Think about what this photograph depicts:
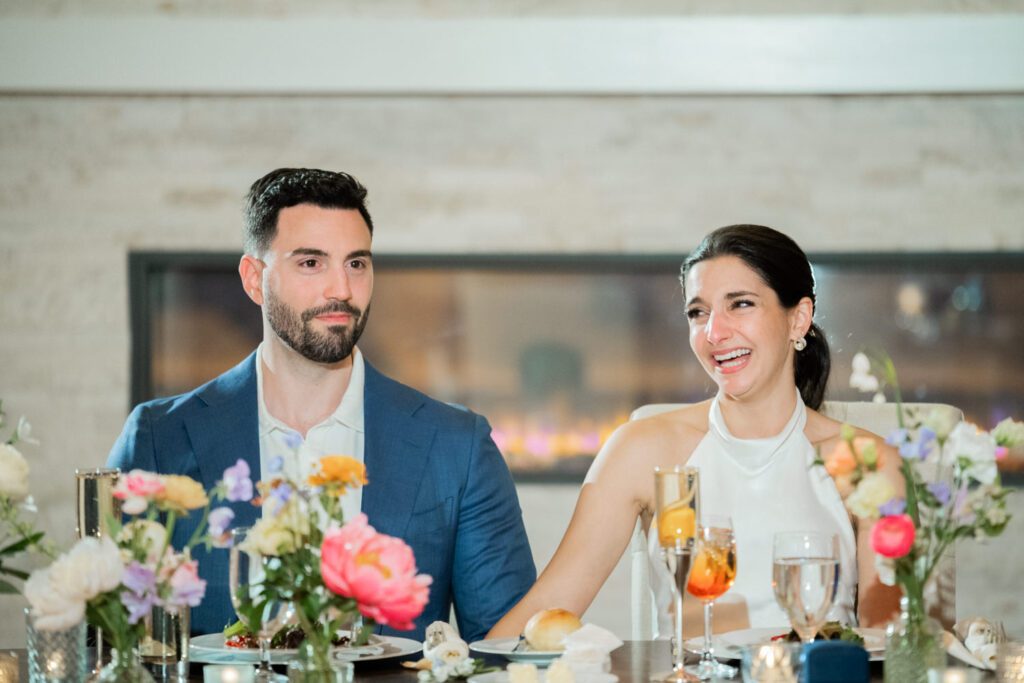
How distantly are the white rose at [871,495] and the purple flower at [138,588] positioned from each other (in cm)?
77

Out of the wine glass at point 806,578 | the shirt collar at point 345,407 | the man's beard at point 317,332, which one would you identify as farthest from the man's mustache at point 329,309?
the wine glass at point 806,578

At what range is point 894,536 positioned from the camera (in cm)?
143

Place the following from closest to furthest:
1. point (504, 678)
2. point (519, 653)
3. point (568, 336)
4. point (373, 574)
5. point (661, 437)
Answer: point (373, 574) < point (504, 678) < point (519, 653) < point (661, 437) < point (568, 336)

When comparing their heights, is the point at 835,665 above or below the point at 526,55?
below

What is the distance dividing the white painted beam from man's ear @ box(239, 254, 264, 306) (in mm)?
1958

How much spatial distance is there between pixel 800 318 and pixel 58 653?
1589 mm

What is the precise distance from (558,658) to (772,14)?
10.6 ft

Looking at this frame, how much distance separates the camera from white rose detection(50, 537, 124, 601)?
1382 millimetres

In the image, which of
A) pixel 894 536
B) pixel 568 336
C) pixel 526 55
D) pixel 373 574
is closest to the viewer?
pixel 373 574

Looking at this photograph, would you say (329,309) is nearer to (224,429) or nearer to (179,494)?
(224,429)

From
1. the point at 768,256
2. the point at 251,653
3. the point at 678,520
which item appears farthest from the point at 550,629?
the point at 768,256

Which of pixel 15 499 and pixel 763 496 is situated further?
pixel 763 496

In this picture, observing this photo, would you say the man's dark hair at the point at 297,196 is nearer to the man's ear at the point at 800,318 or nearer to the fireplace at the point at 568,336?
the man's ear at the point at 800,318

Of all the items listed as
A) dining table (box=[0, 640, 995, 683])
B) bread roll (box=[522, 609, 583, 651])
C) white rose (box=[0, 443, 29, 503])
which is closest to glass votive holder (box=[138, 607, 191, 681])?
A: dining table (box=[0, 640, 995, 683])
